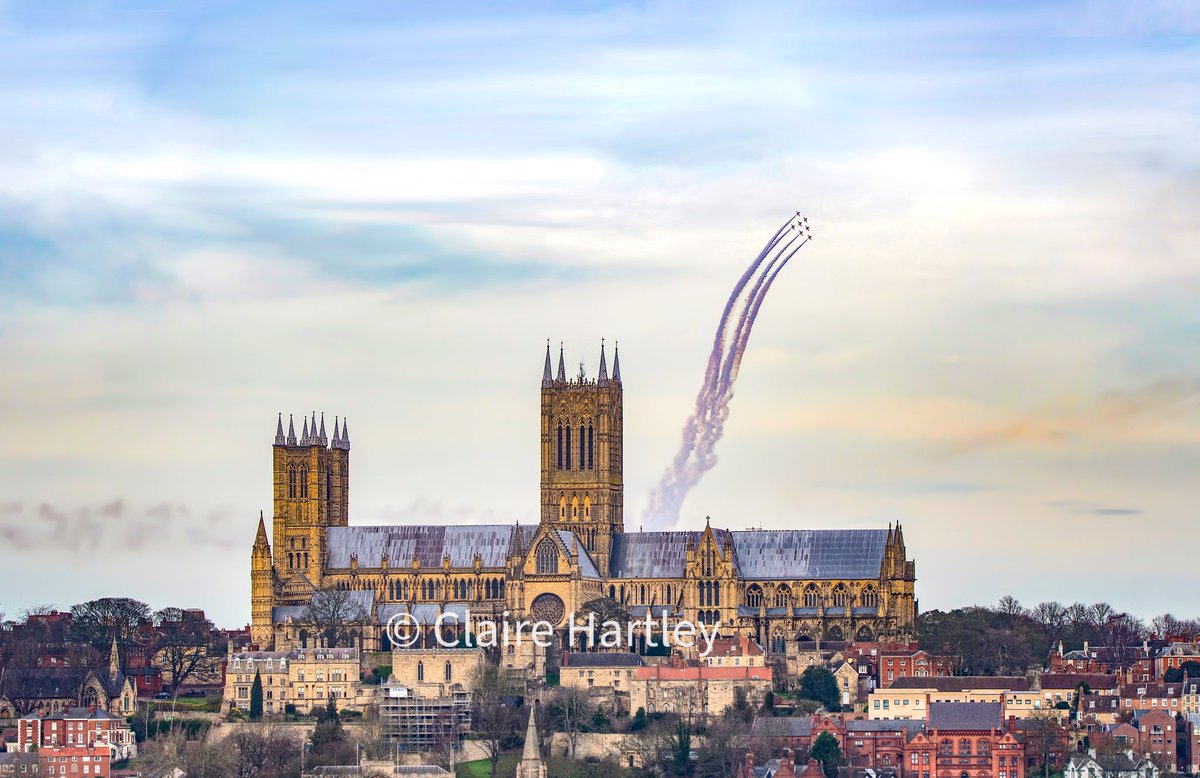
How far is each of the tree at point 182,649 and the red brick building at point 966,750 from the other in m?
35.1

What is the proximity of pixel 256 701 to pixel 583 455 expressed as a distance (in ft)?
79.6

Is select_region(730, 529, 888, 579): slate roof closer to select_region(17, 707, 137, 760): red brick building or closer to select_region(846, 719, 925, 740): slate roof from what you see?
select_region(846, 719, 925, 740): slate roof

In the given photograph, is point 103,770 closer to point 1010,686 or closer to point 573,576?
point 573,576

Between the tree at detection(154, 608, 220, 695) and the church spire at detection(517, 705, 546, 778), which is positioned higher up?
the tree at detection(154, 608, 220, 695)

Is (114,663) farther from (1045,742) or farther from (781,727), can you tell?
(1045,742)

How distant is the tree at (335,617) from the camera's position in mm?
143625

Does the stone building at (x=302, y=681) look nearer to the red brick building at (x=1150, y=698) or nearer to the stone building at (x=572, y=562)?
the stone building at (x=572, y=562)

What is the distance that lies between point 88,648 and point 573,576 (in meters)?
22.7

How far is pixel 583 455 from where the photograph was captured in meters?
152

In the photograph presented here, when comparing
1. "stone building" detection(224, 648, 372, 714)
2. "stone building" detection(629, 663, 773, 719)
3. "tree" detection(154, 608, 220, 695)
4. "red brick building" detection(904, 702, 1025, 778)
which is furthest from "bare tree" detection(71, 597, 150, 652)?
"red brick building" detection(904, 702, 1025, 778)

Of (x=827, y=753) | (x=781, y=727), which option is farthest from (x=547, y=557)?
(x=827, y=753)

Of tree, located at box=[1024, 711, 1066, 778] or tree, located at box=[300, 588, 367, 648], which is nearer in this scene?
tree, located at box=[1024, 711, 1066, 778]

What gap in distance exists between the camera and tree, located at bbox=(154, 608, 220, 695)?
477 ft

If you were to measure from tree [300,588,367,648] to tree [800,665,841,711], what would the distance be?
20695 mm
